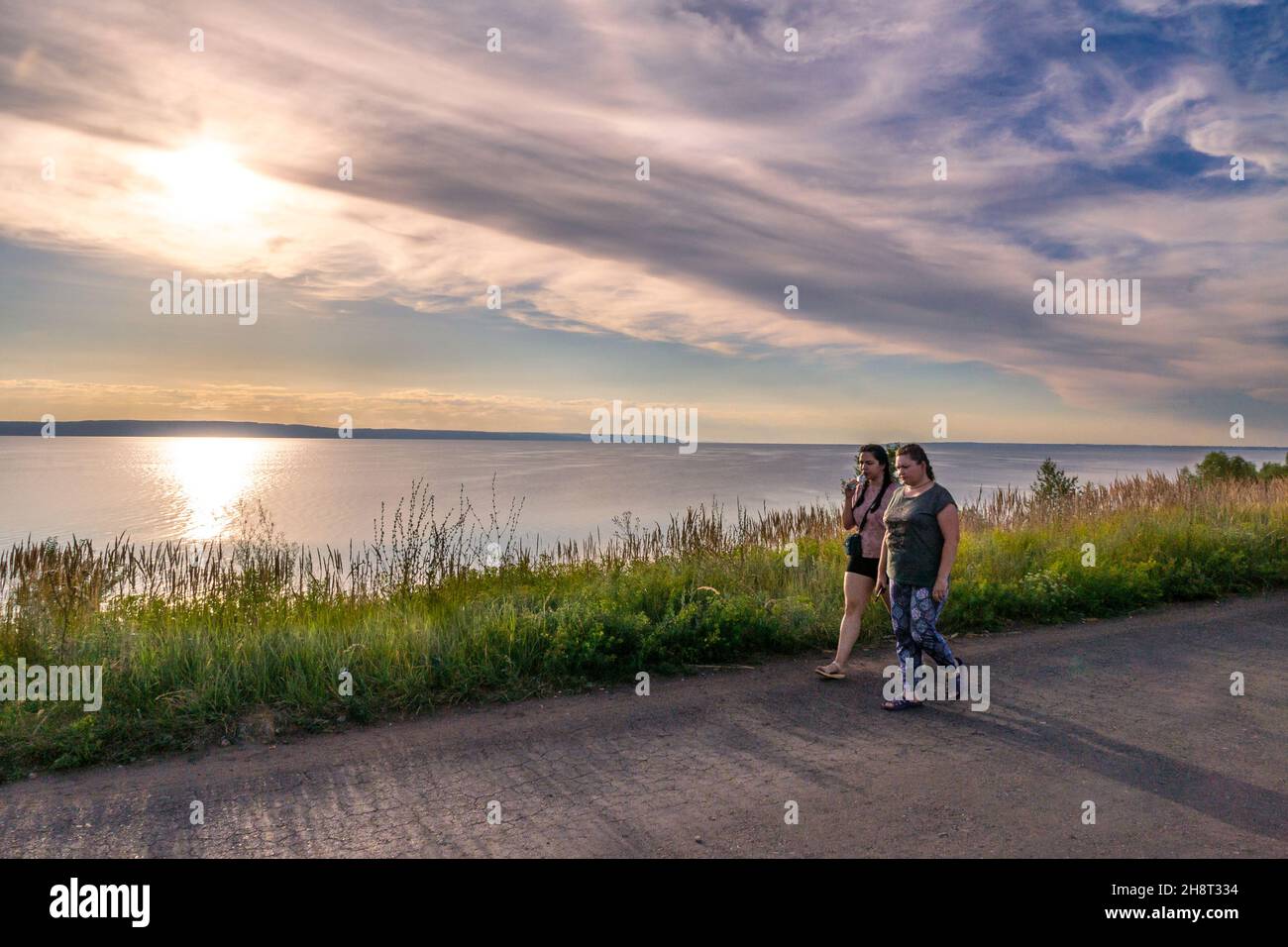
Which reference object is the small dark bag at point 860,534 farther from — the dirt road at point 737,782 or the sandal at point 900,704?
the sandal at point 900,704

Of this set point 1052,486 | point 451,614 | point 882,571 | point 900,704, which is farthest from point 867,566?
point 1052,486

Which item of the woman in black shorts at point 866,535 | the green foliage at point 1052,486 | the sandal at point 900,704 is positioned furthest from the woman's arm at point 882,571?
the green foliage at point 1052,486

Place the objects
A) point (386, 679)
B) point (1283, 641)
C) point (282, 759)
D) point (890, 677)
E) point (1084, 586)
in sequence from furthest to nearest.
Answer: point (1084, 586)
point (1283, 641)
point (890, 677)
point (386, 679)
point (282, 759)

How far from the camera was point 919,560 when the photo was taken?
6.77m

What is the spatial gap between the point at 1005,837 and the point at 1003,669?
11.7 ft

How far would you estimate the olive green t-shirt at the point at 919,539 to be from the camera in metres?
6.75

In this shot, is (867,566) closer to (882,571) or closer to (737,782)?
(882,571)

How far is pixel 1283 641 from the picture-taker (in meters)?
8.51

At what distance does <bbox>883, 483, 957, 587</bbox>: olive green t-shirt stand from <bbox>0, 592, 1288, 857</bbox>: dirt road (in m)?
1.00

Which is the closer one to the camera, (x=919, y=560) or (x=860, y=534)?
(x=919, y=560)

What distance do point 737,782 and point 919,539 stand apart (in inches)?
108

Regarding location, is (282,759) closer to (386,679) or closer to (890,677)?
(386,679)

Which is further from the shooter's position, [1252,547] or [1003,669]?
[1252,547]
